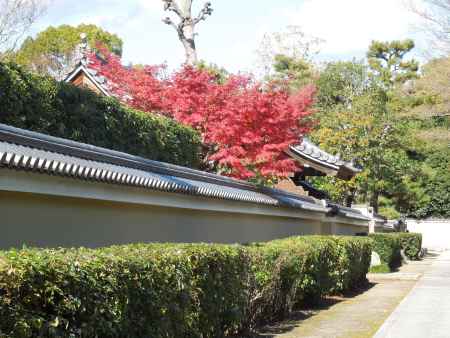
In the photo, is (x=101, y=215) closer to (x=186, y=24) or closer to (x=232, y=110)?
(x=232, y=110)

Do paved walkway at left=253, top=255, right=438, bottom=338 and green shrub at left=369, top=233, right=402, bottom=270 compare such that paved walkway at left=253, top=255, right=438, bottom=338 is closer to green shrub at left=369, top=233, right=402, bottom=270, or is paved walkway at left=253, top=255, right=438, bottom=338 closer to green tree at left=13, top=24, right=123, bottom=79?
green shrub at left=369, top=233, right=402, bottom=270

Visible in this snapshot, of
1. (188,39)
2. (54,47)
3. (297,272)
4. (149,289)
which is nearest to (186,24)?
(188,39)

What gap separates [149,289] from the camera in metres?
7.11

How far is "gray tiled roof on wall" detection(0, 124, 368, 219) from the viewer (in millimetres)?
8328

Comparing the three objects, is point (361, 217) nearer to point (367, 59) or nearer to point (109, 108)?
point (109, 108)

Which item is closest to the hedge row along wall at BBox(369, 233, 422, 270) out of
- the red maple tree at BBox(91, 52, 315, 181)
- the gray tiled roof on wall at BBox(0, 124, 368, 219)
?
the red maple tree at BBox(91, 52, 315, 181)

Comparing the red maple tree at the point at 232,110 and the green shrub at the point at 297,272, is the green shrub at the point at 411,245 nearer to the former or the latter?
the green shrub at the point at 297,272

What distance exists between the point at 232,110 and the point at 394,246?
18146mm

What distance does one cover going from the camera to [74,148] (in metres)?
10.1

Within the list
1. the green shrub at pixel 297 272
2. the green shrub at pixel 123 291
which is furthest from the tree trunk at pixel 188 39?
the green shrub at pixel 123 291

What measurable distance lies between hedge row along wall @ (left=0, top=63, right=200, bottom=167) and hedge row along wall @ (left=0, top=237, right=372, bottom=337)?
5064 millimetres

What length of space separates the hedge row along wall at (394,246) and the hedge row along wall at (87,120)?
46.0 feet

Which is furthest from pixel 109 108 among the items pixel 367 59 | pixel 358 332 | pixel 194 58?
pixel 367 59

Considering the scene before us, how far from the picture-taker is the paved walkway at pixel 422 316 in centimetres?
1170
